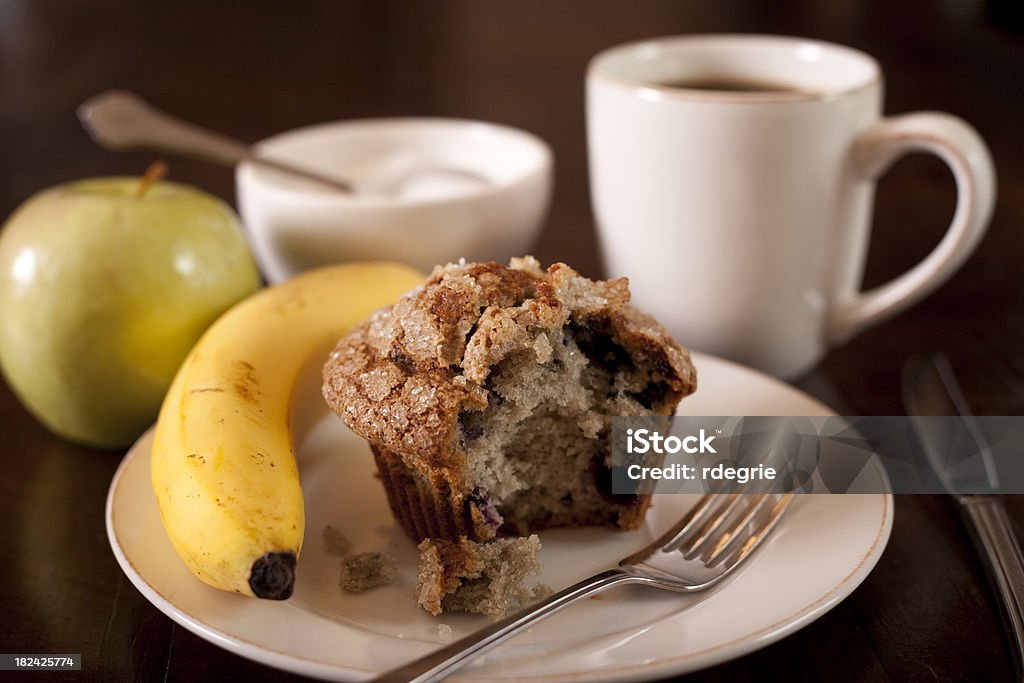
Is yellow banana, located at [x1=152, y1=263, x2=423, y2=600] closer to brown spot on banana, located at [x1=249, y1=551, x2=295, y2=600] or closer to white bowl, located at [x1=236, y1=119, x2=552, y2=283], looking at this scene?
brown spot on banana, located at [x1=249, y1=551, x2=295, y2=600]

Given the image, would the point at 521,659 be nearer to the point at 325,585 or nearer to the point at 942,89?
the point at 325,585

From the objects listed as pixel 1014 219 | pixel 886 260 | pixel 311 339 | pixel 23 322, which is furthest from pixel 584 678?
pixel 1014 219

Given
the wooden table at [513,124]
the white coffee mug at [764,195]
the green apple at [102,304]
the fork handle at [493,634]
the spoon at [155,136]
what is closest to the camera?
the fork handle at [493,634]

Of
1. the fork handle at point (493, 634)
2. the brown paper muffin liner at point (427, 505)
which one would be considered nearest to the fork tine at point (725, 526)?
the fork handle at point (493, 634)

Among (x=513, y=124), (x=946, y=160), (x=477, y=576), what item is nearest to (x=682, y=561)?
(x=477, y=576)

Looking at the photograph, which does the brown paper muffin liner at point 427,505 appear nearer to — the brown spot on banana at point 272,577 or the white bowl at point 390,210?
the brown spot on banana at point 272,577

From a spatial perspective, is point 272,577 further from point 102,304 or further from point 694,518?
point 102,304
